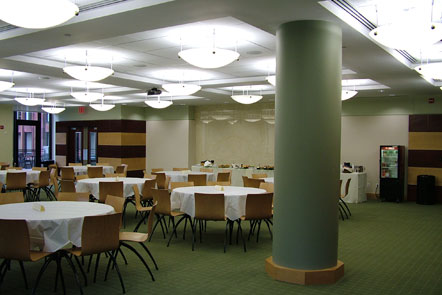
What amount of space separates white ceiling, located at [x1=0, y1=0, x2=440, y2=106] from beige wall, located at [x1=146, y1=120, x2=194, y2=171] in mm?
4945

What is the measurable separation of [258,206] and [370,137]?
8.48 metres

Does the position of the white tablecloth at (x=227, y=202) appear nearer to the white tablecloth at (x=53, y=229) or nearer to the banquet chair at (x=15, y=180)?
the white tablecloth at (x=53, y=229)

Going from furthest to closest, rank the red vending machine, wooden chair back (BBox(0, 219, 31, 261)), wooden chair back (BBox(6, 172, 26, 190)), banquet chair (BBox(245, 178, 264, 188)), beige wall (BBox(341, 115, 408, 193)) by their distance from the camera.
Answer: beige wall (BBox(341, 115, 408, 193))
the red vending machine
wooden chair back (BBox(6, 172, 26, 190))
banquet chair (BBox(245, 178, 264, 188))
wooden chair back (BBox(0, 219, 31, 261))

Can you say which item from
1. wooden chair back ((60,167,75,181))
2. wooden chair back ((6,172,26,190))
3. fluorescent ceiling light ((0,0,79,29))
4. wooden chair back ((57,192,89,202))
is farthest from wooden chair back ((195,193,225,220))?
wooden chair back ((60,167,75,181))

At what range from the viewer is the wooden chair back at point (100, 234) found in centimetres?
469

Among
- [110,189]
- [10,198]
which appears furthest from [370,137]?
[10,198]

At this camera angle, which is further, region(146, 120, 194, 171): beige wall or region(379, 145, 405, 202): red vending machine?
region(146, 120, 194, 171): beige wall

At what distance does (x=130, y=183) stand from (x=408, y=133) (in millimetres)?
9139

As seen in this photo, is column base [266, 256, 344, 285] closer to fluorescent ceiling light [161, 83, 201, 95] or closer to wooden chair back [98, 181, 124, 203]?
wooden chair back [98, 181, 124, 203]

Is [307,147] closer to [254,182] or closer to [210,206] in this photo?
[210,206]

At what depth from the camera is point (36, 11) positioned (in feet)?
14.4

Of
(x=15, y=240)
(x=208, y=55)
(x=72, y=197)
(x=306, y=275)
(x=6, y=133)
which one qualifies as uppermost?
(x=208, y=55)

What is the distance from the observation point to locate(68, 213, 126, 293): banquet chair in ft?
15.4

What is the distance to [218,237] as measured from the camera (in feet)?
26.3
